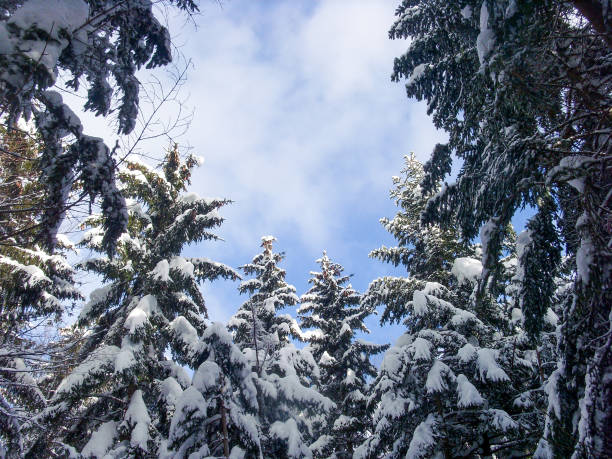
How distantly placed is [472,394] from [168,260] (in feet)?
29.6

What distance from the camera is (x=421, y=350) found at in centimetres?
913

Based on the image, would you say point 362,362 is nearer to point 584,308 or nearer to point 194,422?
point 194,422

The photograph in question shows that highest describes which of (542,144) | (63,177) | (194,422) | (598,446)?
(542,144)

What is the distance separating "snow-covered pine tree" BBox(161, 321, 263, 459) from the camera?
24.6 feet

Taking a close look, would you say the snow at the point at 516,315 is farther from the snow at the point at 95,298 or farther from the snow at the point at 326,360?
the snow at the point at 95,298

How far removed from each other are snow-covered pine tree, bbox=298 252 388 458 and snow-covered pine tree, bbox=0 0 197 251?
12.4m

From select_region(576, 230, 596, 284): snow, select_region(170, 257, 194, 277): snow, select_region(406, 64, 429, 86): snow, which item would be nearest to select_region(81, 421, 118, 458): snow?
select_region(170, 257, 194, 277): snow

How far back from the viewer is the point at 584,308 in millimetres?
3592

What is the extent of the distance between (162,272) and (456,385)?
26.8ft

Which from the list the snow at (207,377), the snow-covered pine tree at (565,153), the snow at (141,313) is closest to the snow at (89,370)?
the snow at (141,313)

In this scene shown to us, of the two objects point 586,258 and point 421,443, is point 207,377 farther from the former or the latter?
point 586,258

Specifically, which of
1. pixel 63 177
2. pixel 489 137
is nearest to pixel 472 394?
pixel 489 137

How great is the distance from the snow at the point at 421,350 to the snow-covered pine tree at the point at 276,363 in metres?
3.51

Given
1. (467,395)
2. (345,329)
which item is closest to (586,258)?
(467,395)
